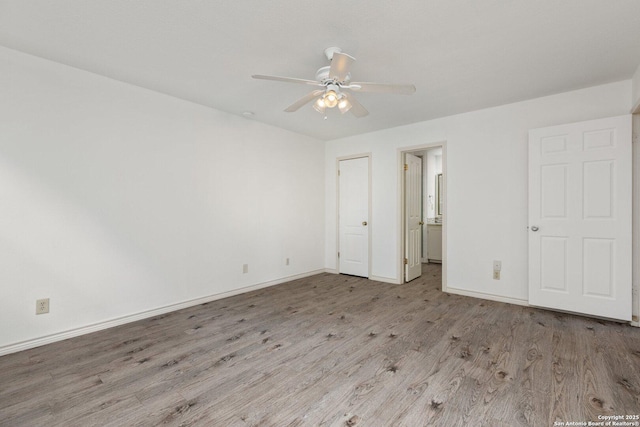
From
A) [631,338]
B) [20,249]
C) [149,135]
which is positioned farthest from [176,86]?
[631,338]

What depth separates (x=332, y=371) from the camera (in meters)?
2.07

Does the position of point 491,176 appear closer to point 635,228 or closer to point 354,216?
point 635,228

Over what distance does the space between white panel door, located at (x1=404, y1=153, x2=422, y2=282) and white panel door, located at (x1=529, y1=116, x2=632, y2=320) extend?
1.65 meters

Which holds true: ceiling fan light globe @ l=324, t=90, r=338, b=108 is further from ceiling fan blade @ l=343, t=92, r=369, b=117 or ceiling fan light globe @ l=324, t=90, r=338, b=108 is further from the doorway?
the doorway

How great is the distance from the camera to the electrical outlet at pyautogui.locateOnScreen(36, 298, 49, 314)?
2469mm

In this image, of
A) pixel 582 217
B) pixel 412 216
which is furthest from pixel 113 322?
pixel 582 217

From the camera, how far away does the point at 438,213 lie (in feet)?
22.6

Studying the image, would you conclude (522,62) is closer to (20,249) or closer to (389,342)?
(389,342)

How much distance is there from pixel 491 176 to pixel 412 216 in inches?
55.4

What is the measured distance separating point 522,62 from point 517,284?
8.10ft

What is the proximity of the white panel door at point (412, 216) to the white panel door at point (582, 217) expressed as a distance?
5.40 feet

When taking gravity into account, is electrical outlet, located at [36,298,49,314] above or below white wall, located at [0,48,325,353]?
below

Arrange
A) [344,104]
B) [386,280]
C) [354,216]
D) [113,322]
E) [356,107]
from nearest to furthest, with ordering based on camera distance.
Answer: [344,104] < [356,107] < [113,322] < [386,280] < [354,216]

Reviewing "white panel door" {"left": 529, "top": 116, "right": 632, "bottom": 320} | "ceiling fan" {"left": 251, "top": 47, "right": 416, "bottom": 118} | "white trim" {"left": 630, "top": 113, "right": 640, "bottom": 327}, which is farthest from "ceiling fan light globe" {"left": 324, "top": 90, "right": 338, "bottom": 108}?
"white trim" {"left": 630, "top": 113, "right": 640, "bottom": 327}
